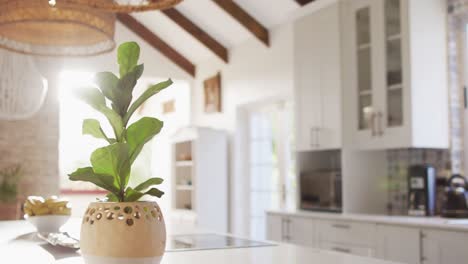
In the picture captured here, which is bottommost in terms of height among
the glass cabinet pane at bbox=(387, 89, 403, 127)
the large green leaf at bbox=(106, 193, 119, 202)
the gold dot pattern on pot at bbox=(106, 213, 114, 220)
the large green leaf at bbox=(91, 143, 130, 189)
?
the gold dot pattern on pot at bbox=(106, 213, 114, 220)

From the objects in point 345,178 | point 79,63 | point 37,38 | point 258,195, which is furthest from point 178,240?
point 79,63

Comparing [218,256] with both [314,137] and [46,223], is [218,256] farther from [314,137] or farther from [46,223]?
[314,137]

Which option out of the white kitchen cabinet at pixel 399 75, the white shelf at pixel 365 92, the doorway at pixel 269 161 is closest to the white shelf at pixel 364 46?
the white kitchen cabinet at pixel 399 75

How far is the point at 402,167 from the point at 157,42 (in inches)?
178

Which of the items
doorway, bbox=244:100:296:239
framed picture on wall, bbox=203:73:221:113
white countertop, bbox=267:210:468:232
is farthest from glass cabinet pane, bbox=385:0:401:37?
framed picture on wall, bbox=203:73:221:113

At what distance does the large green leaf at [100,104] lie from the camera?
59.1 inches

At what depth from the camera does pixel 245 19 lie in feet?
22.1

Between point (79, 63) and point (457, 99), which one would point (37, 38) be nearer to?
point (457, 99)

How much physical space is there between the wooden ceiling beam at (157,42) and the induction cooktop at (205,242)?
18.8ft

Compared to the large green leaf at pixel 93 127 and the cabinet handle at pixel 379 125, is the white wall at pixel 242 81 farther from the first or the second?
the large green leaf at pixel 93 127

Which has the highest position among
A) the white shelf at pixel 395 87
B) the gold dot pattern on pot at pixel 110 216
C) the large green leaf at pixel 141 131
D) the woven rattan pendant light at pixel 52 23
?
the woven rattan pendant light at pixel 52 23

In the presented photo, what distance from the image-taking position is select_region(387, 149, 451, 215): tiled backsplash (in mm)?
4441

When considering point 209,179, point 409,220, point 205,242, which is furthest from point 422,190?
point 209,179

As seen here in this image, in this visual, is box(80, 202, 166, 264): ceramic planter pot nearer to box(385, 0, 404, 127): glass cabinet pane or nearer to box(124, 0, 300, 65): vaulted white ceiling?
box(385, 0, 404, 127): glass cabinet pane
